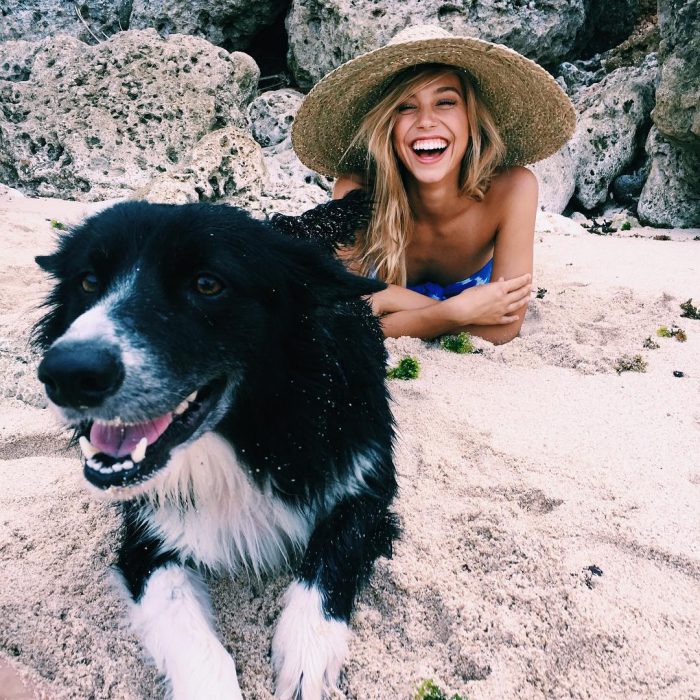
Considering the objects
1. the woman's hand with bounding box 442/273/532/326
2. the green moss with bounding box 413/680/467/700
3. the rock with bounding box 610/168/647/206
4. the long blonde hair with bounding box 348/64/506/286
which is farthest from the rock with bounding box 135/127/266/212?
the rock with bounding box 610/168/647/206

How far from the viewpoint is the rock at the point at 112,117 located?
6.06 m

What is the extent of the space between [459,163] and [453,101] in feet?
1.25

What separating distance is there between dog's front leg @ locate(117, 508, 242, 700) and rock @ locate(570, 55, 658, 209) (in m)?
7.71

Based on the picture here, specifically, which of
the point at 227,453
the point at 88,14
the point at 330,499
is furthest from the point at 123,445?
the point at 88,14

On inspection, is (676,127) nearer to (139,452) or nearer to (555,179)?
(555,179)

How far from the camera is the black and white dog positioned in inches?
55.4

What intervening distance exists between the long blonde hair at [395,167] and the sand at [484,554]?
36.4 inches

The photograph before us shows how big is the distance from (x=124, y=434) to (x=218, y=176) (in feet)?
11.9

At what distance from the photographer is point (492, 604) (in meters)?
1.61

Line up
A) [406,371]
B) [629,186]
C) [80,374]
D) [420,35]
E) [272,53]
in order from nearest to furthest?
[80,374] → [406,371] → [420,35] → [629,186] → [272,53]

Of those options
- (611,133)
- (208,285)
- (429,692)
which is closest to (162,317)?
(208,285)

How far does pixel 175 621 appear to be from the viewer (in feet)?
4.94

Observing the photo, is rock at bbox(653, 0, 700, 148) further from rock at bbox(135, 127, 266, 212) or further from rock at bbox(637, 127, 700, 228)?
rock at bbox(135, 127, 266, 212)

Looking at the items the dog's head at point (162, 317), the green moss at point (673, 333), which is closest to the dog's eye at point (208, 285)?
the dog's head at point (162, 317)
